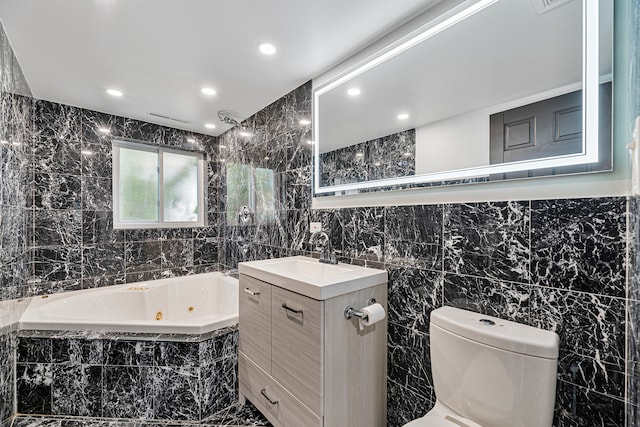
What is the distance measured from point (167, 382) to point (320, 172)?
1.78m

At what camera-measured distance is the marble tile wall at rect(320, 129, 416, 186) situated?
1.61 m

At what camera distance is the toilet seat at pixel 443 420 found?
1134mm

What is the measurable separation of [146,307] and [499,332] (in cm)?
296

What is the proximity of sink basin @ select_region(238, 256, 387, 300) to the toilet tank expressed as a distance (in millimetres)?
384

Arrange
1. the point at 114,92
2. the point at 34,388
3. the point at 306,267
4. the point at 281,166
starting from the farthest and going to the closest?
the point at 281,166 < the point at 114,92 < the point at 306,267 < the point at 34,388

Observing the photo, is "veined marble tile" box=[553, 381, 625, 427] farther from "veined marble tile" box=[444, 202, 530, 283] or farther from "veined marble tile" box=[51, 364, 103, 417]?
"veined marble tile" box=[51, 364, 103, 417]

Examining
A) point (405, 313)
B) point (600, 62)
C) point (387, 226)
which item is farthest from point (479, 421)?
point (600, 62)

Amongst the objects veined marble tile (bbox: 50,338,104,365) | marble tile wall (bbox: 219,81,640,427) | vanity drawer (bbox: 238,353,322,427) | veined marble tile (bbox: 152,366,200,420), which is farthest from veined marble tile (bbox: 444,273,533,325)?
veined marble tile (bbox: 50,338,104,365)

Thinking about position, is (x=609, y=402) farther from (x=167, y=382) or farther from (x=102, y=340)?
A: (x=102, y=340)

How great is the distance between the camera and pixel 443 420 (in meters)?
1.17

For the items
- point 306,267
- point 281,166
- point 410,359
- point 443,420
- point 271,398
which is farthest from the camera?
point 281,166

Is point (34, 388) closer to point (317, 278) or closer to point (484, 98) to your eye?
point (317, 278)

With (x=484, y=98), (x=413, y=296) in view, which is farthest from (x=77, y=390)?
(x=484, y=98)

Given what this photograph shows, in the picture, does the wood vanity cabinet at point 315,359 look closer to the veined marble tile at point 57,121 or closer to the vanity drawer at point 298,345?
the vanity drawer at point 298,345
